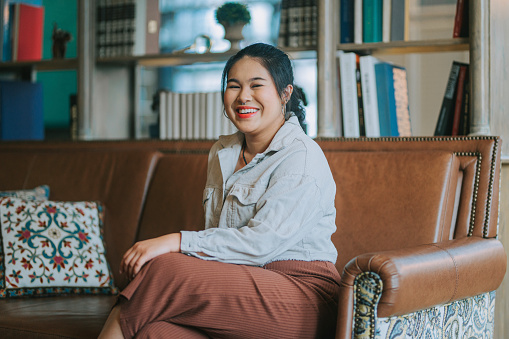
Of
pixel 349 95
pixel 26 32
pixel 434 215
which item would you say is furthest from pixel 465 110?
pixel 26 32

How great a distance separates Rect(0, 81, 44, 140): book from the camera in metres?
3.08

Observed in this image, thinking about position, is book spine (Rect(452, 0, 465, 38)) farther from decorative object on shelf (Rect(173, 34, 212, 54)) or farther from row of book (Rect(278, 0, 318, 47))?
decorative object on shelf (Rect(173, 34, 212, 54))

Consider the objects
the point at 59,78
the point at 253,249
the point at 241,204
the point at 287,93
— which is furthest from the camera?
the point at 59,78

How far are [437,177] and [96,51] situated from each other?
5.32ft

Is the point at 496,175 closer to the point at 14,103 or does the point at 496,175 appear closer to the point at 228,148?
the point at 228,148

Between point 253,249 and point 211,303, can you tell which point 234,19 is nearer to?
point 253,249

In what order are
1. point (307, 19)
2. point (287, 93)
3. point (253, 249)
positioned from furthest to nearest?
point (307, 19) < point (287, 93) < point (253, 249)

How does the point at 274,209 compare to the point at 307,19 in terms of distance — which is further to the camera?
the point at 307,19

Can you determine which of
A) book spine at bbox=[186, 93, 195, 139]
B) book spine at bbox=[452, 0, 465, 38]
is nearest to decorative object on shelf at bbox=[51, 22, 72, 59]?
book spine at bbox=[186, 93, 195, 139]

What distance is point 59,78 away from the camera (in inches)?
133

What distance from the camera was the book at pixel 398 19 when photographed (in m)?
2.29

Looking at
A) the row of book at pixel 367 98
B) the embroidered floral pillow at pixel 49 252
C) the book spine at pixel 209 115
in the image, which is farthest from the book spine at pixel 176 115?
the row of book at pixel 367 98

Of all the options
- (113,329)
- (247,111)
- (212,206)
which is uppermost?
(247,111)

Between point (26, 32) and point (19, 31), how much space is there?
0.10 feet
